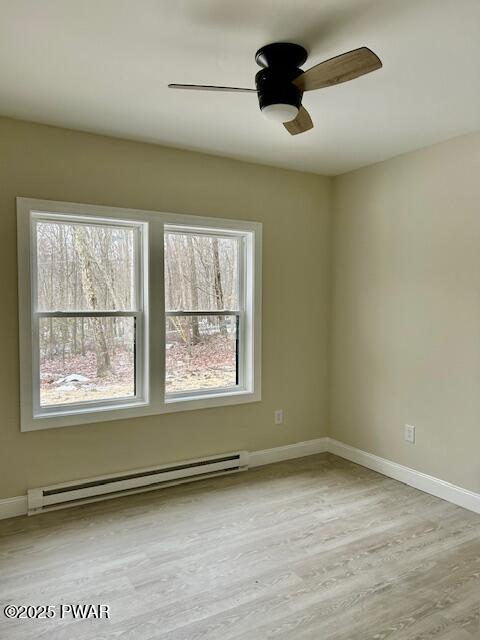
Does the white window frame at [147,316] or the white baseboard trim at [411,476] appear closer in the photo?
the white window frame at [147,316]

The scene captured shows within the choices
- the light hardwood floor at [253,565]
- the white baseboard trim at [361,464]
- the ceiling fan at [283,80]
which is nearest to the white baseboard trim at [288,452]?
the white baseboard trim at [361,464]

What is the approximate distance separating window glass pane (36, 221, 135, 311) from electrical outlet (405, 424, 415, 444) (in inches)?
90.5

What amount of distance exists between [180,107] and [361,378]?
8.45 feet

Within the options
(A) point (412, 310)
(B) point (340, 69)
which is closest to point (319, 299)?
(A) point (412, 310)

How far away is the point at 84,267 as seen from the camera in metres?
3.14

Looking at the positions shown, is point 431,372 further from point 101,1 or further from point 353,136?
point 101,1

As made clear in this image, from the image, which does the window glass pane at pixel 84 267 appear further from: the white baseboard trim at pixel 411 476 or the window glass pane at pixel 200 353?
the white baseboard trim at pixel 411 476

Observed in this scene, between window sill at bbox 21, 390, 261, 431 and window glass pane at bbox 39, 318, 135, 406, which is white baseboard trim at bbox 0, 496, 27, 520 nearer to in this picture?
window sill at bbox 21, 390, 261, 431

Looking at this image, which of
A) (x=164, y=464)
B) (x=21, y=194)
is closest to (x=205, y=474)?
(x=164, y=464)

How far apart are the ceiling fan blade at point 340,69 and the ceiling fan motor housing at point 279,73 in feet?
0.19

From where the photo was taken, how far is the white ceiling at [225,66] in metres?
1.76

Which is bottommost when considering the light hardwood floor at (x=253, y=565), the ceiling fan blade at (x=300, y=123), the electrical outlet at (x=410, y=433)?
the light hardwood floor at (x=253, y=565)

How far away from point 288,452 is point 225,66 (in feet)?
9.99

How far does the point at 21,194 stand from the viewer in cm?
283
